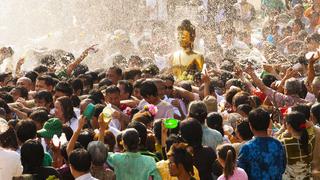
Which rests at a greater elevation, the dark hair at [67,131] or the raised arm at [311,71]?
the raised arm at [311,71]

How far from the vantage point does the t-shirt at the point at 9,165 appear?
774cm

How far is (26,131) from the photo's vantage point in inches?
336

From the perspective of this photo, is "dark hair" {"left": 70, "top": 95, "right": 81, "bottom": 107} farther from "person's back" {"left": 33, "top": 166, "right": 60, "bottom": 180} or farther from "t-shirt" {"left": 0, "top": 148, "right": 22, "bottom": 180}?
"person's back" {"left": 33, "top": 166, "right": 60, "bottom": 180}

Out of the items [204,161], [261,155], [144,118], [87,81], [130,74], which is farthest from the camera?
[130,74]

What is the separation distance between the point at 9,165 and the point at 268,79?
17.4ft

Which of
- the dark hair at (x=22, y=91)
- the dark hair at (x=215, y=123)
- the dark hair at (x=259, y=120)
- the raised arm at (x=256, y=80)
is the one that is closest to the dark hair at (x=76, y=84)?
the dark hair at (x=22, y=91)

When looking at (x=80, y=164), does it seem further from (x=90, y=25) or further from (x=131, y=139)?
(x=90, y=25)

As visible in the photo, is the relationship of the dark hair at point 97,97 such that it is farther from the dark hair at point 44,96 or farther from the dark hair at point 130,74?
the dark hair at point 130,74

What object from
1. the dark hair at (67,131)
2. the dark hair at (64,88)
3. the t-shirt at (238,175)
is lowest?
the t-shirt at (238,175)

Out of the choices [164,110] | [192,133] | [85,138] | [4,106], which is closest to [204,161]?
[192,133]

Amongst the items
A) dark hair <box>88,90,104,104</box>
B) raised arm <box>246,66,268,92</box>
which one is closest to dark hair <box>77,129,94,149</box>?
dark hair <box>88,90,104,104</box>

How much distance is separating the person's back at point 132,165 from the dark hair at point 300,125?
1.36 meters

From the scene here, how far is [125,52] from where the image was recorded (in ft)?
66.1

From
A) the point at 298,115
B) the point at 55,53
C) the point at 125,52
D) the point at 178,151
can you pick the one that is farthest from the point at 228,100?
the point at 125,52
